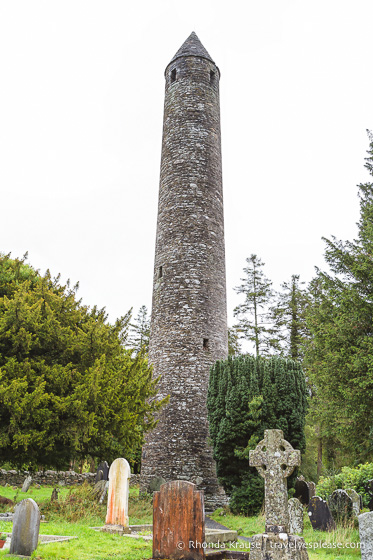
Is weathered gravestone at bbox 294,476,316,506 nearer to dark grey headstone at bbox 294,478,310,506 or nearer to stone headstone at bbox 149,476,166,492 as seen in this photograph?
dark grey headstone at bbox 294,478,310,506

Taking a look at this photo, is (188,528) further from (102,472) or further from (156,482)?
(102,472)

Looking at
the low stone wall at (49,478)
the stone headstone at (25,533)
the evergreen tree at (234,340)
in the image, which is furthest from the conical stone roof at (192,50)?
the stone headstone at (25,533)

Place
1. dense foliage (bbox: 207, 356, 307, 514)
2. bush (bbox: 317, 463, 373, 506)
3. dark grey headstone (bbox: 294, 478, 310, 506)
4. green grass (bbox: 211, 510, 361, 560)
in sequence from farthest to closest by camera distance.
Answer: dense foliage (bbox: 207, 356, 307, 514) < dark grey headstone (bbox: 294, 478, 310, 506) < bush (bbox: 317, 463, 373, 506) < green grass (bbox: 211, 510, 361, 560)

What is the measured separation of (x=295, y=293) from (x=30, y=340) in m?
21.3

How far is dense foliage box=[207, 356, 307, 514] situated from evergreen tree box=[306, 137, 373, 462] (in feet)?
3.44

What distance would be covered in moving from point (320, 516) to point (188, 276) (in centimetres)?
911

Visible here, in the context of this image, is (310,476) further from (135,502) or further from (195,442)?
(135,502)

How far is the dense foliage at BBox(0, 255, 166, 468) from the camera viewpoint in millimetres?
10078

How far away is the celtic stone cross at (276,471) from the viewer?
20.5 ft

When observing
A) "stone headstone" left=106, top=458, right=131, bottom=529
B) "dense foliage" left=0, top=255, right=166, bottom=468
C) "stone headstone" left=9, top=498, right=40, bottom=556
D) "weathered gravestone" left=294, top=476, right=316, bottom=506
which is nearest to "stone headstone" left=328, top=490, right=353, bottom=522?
"weathered gravestone" left=294, top=476, right=316, bottom=506

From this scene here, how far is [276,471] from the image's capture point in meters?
6.59

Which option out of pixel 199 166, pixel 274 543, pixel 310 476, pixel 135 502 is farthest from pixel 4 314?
pixel 310 476

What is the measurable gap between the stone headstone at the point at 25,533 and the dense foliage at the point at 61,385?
3.59 metres

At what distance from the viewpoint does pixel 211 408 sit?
46.3 ft
